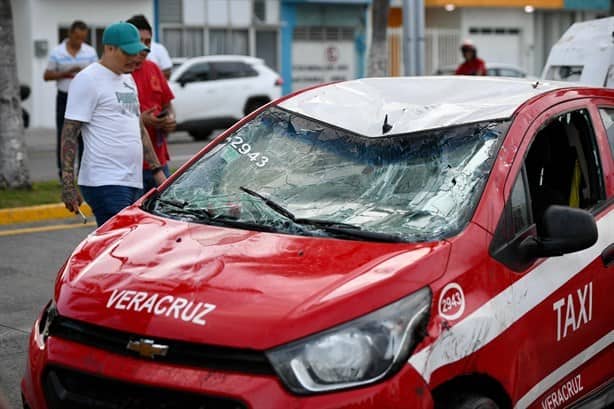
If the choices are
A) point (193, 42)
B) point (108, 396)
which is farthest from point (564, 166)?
point (193, 42)

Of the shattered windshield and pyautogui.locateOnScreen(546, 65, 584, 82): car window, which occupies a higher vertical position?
pyautogui.locateOnScreen(546, 65, 584, 82): car window

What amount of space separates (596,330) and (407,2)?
9.47m

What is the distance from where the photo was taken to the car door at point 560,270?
402 cm

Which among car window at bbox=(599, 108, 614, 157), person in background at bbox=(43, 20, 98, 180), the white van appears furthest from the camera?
person in background at bbox=(43, 20, 98, 180)

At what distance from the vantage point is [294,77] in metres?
33.8

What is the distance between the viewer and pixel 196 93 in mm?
22719

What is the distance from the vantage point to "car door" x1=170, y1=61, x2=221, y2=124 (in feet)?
73.4

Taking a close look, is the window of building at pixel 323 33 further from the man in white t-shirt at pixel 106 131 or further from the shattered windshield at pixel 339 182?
the shattered windshield at pixel 339 182

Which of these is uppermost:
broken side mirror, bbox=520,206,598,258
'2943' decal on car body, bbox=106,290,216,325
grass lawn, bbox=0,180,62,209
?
broken side mirror, bbox=520,206,598,258

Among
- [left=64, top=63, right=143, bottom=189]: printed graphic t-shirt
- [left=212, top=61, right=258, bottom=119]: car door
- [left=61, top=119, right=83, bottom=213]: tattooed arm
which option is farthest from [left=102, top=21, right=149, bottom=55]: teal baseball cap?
[left=212, top=61, right=258, bottom=119]: car door

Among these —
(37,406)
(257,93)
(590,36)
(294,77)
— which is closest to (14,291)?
(37,406)

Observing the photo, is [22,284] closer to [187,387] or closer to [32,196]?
[32,196]

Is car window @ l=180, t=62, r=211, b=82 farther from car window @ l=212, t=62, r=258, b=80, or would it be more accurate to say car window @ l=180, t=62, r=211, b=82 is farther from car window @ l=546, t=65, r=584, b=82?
car window @ l=546, t=65, r=584, b=82

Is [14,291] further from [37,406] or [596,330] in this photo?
[596,330]
